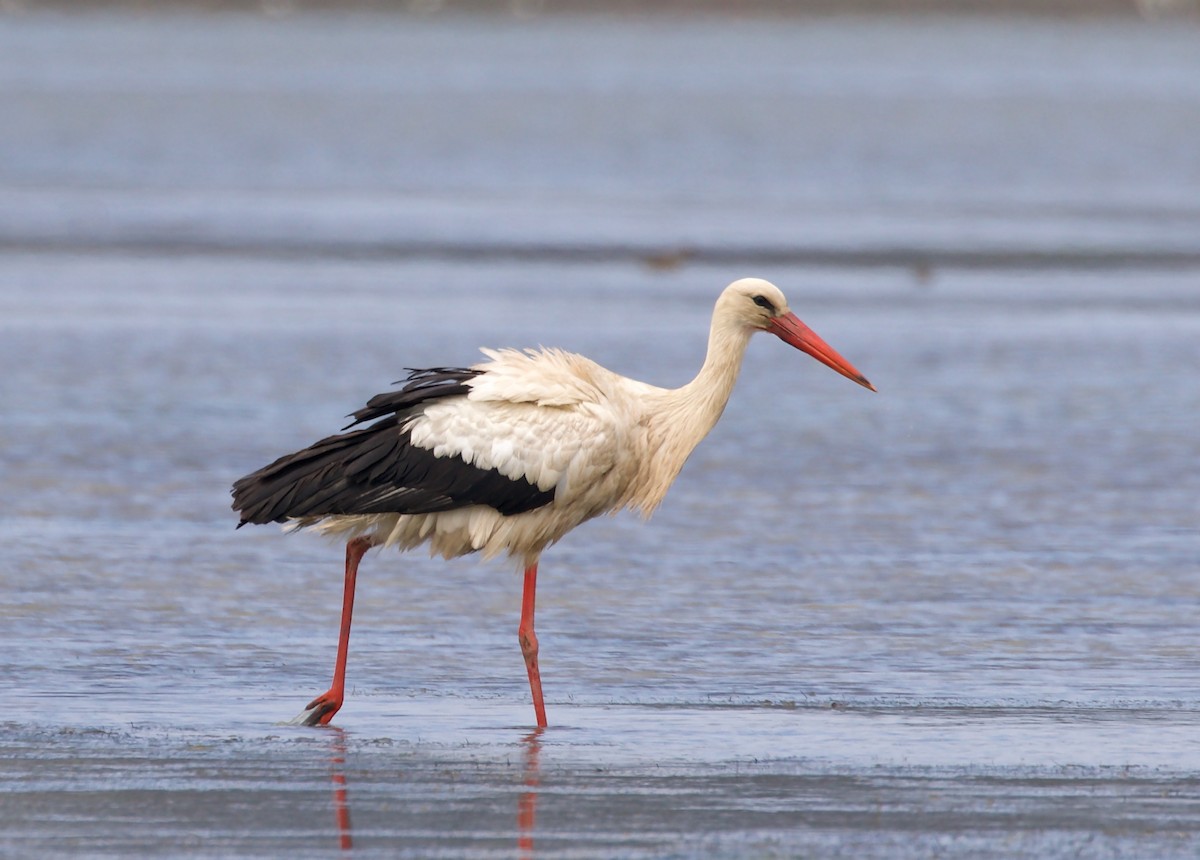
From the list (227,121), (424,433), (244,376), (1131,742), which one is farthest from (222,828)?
(227,121)

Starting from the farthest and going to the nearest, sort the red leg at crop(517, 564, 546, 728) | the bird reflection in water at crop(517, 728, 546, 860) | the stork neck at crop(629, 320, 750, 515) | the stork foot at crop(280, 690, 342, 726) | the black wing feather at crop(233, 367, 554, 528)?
the stork neck at crop(629, 320, 750, 515) → the black wing feather at crop(233, 367, 554, 528) → the red leg at crop(517, 564, 546, 728) → the stork foot at crop(280, 690, 342, 726) → the bird reflection in water at crop(517, 728, 546, 860)

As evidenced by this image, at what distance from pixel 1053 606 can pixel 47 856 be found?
5627mm

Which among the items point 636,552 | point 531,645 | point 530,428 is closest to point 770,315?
point 530,428

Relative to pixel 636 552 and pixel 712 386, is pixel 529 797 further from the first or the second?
pixel 636 552

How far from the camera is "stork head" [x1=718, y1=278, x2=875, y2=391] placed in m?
9.98

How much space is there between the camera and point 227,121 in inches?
2343

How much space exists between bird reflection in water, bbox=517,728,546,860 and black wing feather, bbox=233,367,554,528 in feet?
3.31

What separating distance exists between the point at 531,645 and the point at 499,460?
693 millimetres

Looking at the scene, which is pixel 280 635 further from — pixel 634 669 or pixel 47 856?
pixel 47 856

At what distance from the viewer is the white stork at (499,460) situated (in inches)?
373

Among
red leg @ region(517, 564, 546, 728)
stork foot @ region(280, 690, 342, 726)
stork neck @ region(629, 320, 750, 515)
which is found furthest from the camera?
stork neck @ region(629, 320, 750, 515)

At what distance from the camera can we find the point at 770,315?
396 inches

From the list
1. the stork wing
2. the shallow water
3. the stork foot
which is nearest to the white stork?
the stork wing

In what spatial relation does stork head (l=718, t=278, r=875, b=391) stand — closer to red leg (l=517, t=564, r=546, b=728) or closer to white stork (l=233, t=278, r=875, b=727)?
white stork (l=233, t=278, r=875, b=727)
